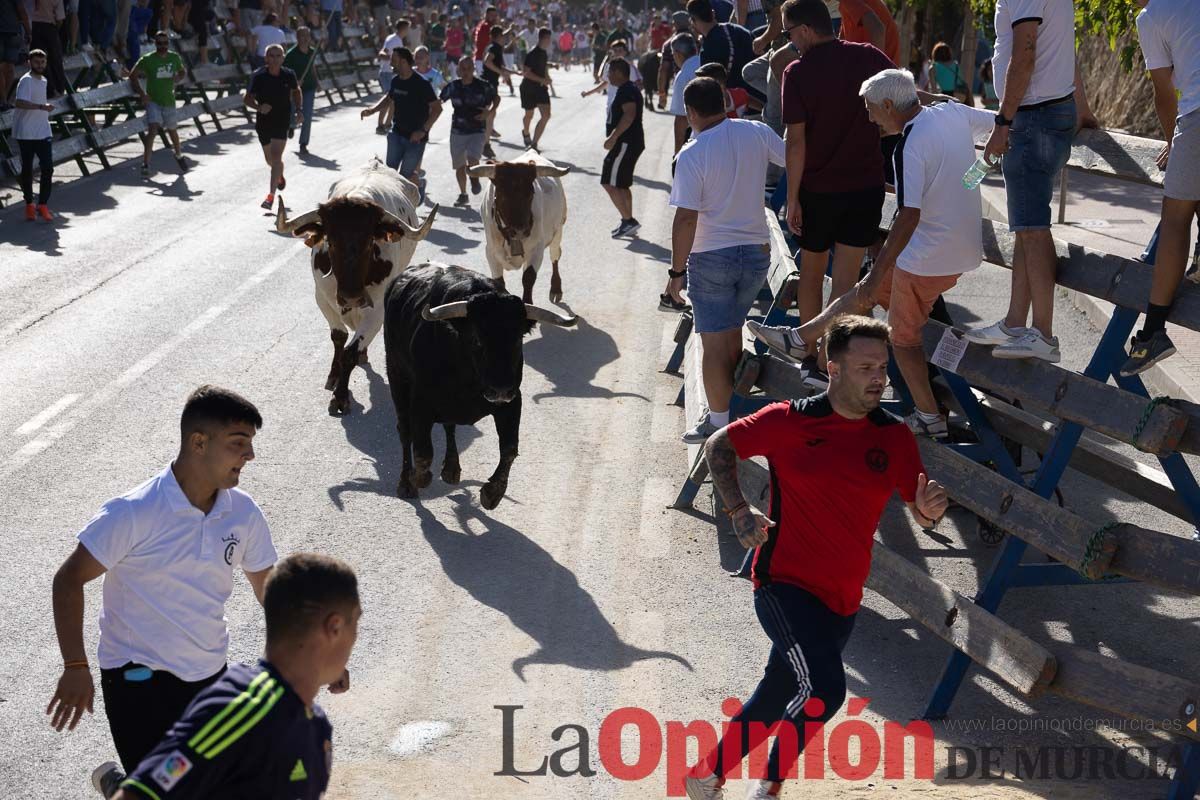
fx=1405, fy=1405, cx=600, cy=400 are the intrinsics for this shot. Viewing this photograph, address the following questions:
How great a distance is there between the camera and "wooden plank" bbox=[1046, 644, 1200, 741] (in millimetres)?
5410

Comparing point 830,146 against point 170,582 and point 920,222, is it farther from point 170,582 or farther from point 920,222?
point 170,582

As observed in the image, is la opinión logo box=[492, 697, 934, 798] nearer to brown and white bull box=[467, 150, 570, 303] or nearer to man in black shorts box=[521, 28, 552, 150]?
brown and white bull box=[467, 150, 570, 303]

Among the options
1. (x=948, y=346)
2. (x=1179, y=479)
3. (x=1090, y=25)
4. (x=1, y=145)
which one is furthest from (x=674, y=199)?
(x=1, y=145)

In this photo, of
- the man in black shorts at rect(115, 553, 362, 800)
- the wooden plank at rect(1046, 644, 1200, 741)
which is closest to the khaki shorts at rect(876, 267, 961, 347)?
the wooden plank at rect(1046, 644, 1200, 741)

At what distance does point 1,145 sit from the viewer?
2009 cm

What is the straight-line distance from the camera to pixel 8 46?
2078 cm

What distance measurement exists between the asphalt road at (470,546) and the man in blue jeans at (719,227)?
42.2 inches

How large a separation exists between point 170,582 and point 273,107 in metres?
15.6

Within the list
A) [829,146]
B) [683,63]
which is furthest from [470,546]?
[683,63]

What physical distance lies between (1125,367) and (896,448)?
1.79m

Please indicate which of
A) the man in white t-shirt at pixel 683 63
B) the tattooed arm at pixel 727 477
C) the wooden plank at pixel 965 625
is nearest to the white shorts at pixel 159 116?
the man in white t-shirt at pixel 683 63

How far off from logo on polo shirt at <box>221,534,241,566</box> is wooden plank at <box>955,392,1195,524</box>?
14.6 feet

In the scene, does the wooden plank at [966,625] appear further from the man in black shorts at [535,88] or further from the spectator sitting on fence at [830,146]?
the man in black shorts at [535,88]

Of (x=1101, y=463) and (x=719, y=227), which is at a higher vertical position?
(x=719, y=227)
